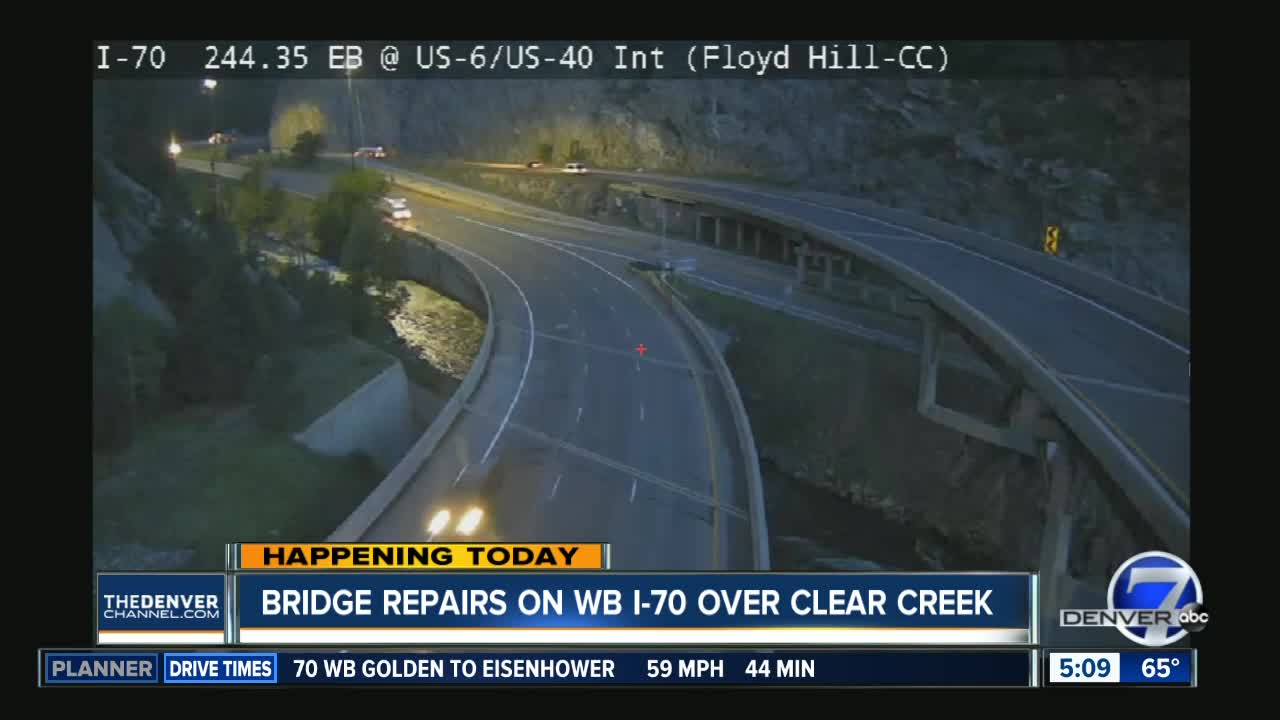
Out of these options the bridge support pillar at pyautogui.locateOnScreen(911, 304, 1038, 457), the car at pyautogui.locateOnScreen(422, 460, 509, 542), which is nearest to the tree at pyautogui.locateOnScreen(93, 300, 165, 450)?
the car at pyautogui.locateOnScreen(422, 460, 509, 542)

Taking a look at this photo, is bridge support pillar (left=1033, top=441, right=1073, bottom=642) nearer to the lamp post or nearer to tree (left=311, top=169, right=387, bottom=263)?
the lamp post

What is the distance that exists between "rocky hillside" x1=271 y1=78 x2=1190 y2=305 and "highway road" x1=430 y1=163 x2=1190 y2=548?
1312mm

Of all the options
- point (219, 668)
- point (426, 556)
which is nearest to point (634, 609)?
point (426, 556)

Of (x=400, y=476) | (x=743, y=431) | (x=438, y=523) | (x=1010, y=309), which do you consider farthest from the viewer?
(x=1010, y=309)

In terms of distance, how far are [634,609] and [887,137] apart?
87.3ft

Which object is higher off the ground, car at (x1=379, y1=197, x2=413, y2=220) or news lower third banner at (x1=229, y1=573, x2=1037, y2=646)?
car at (x1=379, y1=197, x2=413, y2=220)

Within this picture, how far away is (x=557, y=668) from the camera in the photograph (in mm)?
12531

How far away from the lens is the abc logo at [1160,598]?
39.9 ft

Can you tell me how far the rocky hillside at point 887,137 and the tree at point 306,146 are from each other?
0.82 feet

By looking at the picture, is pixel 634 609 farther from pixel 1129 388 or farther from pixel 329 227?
pixel 329 227

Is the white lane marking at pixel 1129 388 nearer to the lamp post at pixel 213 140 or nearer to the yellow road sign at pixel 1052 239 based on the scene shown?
the yellow road sign at pixel 1052 239


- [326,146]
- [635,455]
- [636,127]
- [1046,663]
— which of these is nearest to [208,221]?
[326,146]

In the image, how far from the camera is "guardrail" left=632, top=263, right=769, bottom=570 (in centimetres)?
1560

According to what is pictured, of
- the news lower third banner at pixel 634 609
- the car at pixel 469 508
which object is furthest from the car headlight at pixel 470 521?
the news lower third banner at pixel 634 609
